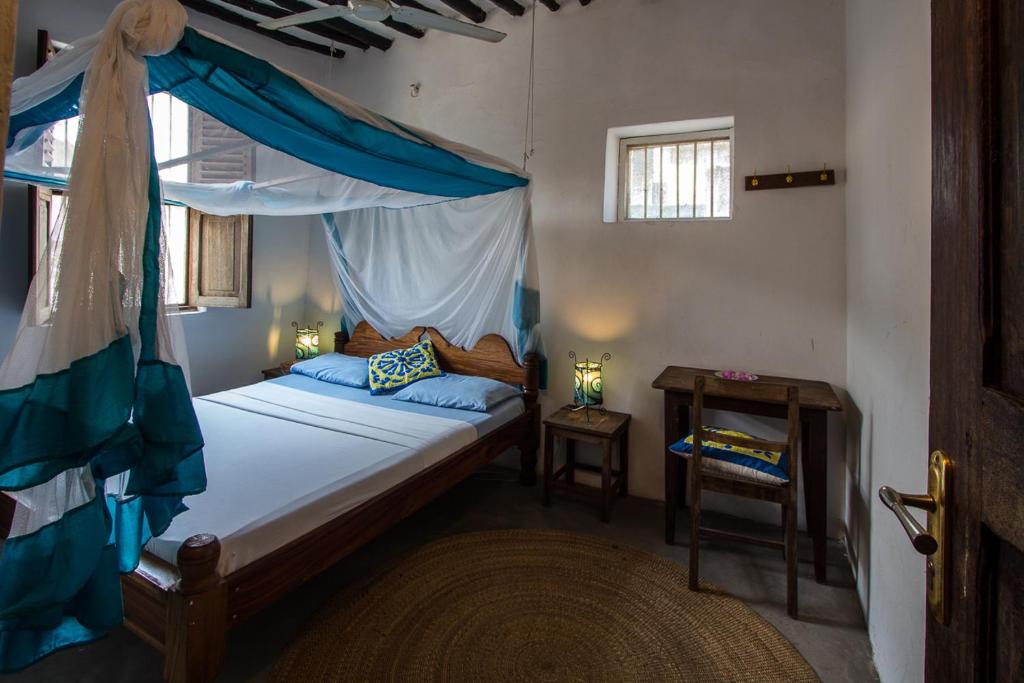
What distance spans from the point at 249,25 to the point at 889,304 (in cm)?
455

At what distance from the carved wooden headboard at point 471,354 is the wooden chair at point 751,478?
1305mm

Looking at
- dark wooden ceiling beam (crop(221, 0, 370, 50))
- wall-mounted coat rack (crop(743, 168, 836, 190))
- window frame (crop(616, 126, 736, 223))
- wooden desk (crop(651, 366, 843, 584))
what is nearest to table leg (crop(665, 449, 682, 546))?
wooden desk (crop(651, 366, 843, 584))

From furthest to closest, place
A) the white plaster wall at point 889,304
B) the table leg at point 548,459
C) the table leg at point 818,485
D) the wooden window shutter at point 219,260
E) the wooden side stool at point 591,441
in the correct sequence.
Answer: the wooden window shutter at point 219,260 < the table leg at point 548,459 < the wooden side stool at point 591,441 < the table leg at point 818,485 < the white plaster wall at point 889,304

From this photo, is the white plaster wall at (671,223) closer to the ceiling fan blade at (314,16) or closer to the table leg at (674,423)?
the table leg at (674,423)

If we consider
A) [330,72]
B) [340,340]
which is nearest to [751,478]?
[340,340]

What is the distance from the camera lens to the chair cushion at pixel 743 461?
2244 millimetres

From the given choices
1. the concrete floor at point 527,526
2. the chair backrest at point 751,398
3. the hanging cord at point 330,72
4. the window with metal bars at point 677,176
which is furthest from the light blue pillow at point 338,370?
the hanging cord at point 330,72

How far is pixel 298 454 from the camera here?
232 centimetres

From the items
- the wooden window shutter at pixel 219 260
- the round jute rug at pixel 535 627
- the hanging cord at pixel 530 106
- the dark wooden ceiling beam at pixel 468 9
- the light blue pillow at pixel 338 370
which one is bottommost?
the round jute rug at pixel 535 627

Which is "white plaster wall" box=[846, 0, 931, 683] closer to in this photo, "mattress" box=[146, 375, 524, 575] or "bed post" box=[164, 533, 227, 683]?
"mattress" box=[146, 375, 524, 575]

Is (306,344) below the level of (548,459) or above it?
above

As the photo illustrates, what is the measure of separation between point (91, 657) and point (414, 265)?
272 cm

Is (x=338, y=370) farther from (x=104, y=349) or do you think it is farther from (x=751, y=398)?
(x=751, y=398)

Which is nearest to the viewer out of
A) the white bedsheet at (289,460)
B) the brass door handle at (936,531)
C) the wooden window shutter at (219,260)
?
the brass door handle at (936,531)
